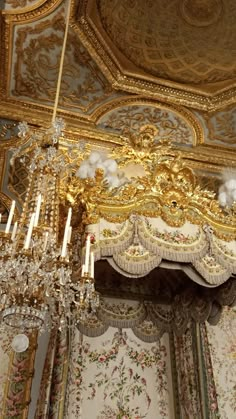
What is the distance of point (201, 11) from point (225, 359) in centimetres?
370

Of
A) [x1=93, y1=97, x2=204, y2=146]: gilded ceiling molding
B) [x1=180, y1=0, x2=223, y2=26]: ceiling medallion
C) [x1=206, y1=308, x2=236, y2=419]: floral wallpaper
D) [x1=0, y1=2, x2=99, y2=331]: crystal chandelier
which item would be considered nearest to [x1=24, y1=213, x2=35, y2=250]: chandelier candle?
[x1=0, y1=2, x2=99, y2=331]: crystal chandelier

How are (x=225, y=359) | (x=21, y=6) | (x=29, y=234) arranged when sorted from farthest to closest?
(x=225, y=359) → (x=21, y=6) → (x=29, y=234)

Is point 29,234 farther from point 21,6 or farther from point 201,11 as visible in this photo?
point 201,11

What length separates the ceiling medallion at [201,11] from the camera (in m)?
4.31

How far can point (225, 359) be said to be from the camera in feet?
15.5

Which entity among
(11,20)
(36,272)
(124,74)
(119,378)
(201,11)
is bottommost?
(119,378)

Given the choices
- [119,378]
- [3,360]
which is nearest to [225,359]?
[119,378]

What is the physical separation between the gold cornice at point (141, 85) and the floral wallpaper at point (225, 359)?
98.4 inches

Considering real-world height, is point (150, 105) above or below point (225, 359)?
above

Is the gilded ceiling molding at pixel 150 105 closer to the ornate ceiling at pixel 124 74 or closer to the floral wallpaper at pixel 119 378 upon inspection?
the ornate ceiling at pixel 124 74

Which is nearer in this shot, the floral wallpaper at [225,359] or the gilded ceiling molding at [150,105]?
the floral wallpaper at [225,359]

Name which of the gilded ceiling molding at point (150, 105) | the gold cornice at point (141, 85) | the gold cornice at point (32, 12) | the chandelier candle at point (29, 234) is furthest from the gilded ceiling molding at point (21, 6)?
the chandelier candle at point (29, 234)

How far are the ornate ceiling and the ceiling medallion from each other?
1cm

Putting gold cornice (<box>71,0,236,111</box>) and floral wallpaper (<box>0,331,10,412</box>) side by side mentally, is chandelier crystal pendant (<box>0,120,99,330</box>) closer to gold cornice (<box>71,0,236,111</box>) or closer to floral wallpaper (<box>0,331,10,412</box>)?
floral wallpaper (<box>0,331,10,412</box>)
